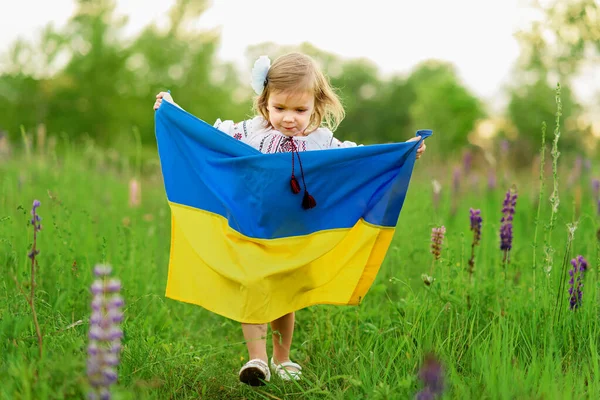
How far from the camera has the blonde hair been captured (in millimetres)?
3421

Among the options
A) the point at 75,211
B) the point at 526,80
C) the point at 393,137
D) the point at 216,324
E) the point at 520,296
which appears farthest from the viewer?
the point at 393,137

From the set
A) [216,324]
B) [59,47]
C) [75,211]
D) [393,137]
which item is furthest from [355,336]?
[393,137]

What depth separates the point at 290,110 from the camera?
3428 mm

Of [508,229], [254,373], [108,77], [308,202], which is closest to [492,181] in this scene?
[508,229]

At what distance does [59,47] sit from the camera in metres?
19.9

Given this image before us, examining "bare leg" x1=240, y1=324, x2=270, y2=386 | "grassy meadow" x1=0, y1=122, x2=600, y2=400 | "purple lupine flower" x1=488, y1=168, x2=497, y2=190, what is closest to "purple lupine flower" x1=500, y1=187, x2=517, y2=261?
"grassy meadow" x1=0, y1=122, x2=600, y2=400

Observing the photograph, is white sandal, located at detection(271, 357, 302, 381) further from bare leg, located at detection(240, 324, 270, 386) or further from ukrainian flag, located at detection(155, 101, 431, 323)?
ukrainian flag, located at detection(155, 101, 431, 323)

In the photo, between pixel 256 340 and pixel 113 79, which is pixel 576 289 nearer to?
pixel 256 340

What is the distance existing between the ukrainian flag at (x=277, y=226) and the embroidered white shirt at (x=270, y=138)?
205 mm

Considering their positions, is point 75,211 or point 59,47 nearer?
point 75,211

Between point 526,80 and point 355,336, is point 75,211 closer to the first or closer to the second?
point 355,336

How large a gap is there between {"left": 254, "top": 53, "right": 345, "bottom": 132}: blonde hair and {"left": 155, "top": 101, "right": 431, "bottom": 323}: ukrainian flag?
14.6 inches

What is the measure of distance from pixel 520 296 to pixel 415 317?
0.66 m

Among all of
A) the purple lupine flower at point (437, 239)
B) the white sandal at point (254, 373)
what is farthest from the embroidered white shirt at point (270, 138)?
the white sandal at point (254, 373)
